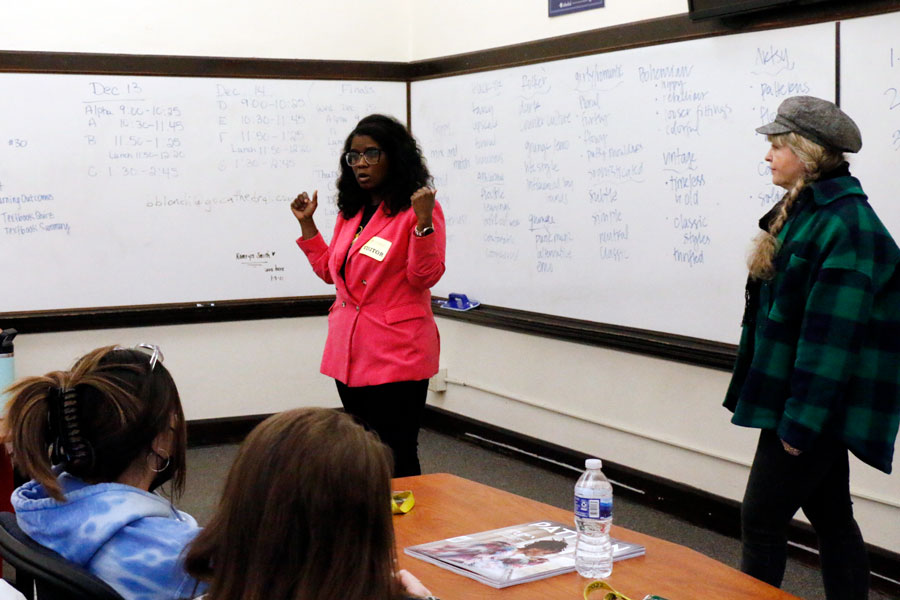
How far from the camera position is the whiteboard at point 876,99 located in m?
2.95

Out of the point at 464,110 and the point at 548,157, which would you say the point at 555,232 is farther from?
the point at 464,110

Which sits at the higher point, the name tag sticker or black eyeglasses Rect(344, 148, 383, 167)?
black eyeglasses Rect(344, 148, 383, 167)

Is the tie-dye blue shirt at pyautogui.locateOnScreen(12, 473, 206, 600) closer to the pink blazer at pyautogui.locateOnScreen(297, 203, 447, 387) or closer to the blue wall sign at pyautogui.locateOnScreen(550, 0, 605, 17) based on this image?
the pink blazer at pyautogui.locateOnScreen(297, 203, 447, 387)

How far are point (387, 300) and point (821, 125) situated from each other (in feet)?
4.58

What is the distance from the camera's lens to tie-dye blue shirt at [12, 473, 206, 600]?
1.33 m

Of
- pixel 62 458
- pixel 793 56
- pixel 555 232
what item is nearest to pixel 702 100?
pixel 793 56

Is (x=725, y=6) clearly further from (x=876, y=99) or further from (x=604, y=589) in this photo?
(x=604, y=589)

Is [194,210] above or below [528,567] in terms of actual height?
above

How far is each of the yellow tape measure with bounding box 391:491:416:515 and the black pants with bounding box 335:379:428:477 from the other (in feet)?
3.31

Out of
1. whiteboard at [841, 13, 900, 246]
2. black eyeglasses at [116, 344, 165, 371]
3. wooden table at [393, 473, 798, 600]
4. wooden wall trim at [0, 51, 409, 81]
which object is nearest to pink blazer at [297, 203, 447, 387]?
A: wooden table at [393, 473, 798, 600]

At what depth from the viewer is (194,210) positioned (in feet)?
16.0

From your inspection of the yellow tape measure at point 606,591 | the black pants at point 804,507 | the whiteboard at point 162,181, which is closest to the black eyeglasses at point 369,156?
the black pants at point 804,507

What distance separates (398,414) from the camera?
3.06 meters

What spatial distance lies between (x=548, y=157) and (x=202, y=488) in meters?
2.10
